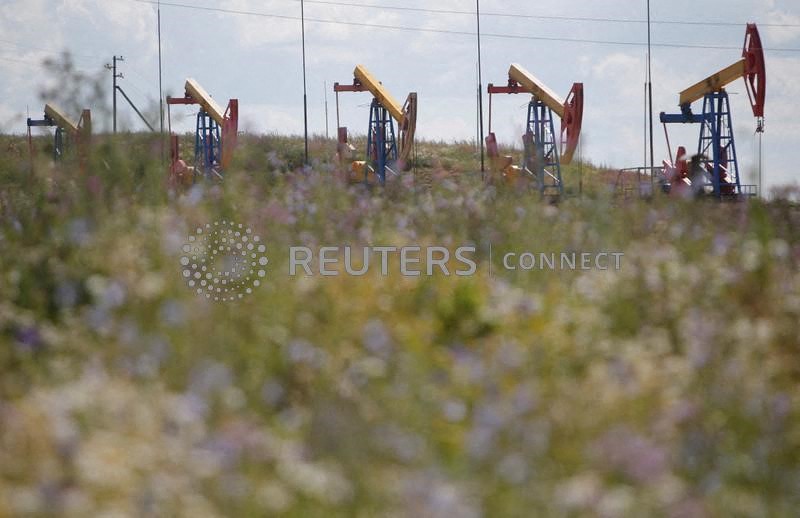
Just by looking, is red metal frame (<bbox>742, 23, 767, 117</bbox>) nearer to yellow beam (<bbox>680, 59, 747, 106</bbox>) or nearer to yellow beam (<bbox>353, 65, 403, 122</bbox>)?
yellow beam (<bbox>680, 59, 747, 106</bbox>)

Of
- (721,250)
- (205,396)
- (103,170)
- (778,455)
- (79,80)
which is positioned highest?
(79,80)

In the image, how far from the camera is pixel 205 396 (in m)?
3.04

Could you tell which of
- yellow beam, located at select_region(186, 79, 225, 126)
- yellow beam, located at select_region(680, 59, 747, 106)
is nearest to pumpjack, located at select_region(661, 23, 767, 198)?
yellow beam, located at select_region(680, 59, 747, 106)

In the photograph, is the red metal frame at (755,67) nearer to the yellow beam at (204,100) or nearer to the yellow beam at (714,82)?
the yellow beam at (714,82)

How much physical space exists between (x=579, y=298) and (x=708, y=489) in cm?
207

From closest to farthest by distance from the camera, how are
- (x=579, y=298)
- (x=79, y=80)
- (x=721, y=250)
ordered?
(x=579, y=298) → (x=721, y=250) → (x=79, y=80)

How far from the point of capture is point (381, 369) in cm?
351

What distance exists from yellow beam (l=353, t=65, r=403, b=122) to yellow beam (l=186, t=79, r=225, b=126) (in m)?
3.85

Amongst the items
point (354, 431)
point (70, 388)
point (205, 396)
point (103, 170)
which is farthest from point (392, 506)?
point (103, 170)

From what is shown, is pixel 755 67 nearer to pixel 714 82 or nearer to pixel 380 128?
pixel 714 82

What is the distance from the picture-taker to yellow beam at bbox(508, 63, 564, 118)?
23.4 m

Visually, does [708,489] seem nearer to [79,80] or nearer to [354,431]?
[354,431]

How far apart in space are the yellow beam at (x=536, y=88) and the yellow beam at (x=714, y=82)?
2.81 metres

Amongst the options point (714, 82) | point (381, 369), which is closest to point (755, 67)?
point (714, 82)
